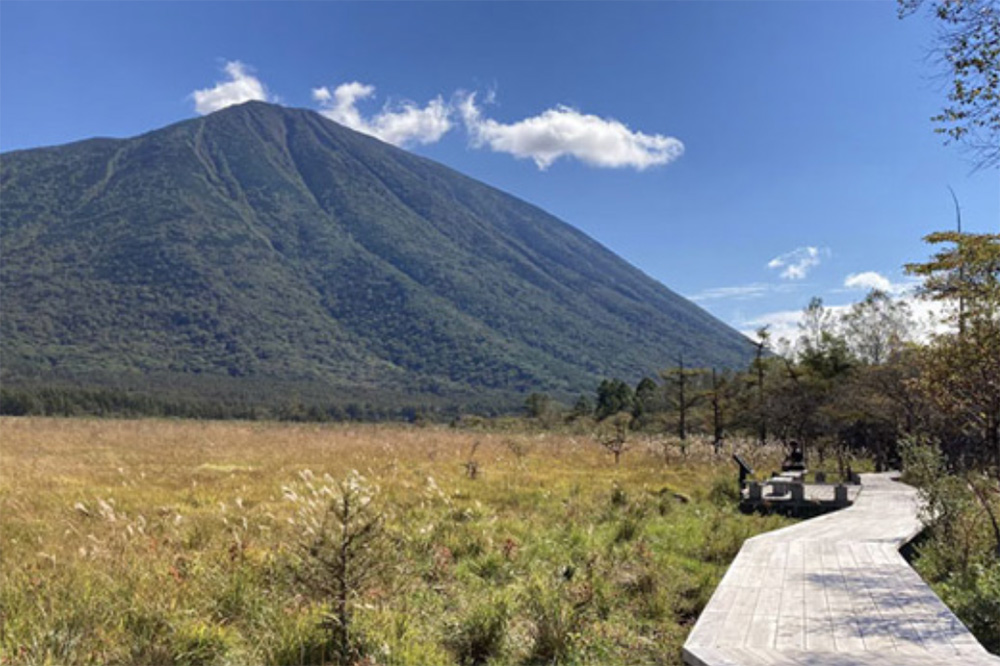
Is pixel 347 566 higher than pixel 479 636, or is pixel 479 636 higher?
pixel 347 566

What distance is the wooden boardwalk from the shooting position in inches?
216

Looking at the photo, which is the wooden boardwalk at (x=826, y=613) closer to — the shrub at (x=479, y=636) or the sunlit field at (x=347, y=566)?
the sunlit field at (x=347, y=566)

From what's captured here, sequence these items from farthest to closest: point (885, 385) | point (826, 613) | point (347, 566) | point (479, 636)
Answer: point (885, 385) → point (826, 613) → point (479, 636) → point (347, 566)

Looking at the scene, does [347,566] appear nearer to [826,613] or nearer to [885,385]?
[826,613]

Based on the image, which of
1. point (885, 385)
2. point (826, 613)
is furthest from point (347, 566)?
point (885, 385)

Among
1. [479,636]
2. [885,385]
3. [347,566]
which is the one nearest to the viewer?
[347,566]

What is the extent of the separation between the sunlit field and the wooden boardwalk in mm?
541

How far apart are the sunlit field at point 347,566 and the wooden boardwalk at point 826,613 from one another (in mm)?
541

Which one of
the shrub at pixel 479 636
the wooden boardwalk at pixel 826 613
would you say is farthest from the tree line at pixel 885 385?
the shrub at pixel 479 636

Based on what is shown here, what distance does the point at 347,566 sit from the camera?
Result: 546 centimetres

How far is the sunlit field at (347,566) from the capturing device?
5.32 metres

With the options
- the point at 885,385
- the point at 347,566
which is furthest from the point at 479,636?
the point at 885,385

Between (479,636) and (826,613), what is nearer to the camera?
(479,636)

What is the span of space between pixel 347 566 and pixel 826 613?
452 centimetres
